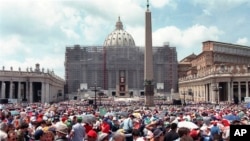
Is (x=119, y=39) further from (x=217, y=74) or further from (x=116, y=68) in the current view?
(x=217, y=74)

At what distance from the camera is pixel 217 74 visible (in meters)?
93.6

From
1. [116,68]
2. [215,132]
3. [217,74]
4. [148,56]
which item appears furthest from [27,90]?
[215,132]

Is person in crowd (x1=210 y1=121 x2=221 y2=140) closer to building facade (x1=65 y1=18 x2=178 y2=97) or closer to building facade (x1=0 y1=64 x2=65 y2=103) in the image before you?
building facade (x1=0 y1=64 x2=65 y2=103)

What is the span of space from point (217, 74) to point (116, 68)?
4371cm

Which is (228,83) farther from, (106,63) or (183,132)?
(183,132)

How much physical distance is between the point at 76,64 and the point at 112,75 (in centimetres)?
1173

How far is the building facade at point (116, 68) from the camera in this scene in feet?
425

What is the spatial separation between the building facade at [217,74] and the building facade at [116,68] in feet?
25.8

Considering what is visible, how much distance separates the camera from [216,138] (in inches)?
465

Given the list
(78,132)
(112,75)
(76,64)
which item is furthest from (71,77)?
(78,132)

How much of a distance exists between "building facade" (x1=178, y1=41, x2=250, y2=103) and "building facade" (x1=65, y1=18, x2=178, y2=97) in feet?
25.8

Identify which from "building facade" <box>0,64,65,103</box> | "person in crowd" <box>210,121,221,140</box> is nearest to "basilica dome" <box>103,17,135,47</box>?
"building facade" <box>0,64,65,103</box>

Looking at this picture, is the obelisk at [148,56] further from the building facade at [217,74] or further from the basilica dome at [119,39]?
the basilica dome at [119,39]

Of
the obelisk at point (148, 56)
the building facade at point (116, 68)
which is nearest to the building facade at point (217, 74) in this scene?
the building facade at point (116, 68)
